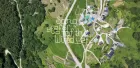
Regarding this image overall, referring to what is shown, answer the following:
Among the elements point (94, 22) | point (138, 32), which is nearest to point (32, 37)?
point (94, 22)

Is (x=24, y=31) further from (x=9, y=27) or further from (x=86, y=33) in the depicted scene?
(x=86, y=33)

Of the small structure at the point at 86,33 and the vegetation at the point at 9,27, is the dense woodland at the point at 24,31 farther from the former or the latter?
the small structure at the point at 86,33

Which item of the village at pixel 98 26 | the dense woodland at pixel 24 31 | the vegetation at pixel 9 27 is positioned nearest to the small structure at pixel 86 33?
the village at pixel 98 26

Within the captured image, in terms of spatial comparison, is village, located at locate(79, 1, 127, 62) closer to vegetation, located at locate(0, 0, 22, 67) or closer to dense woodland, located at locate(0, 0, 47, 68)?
dense woodland, located at locate(0, 0, 47, 68)

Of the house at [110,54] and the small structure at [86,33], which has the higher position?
the small structure at [86,33]

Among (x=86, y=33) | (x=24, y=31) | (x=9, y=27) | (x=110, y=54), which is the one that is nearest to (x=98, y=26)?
(x=86, y=33)

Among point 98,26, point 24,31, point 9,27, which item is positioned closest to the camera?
point 98,26

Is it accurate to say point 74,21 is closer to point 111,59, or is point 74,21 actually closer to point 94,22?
point 94,22

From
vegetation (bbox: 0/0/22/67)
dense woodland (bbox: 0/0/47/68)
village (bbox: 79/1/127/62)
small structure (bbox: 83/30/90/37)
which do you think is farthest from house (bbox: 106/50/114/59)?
vegetation (bbox: 0/0/22/67)
